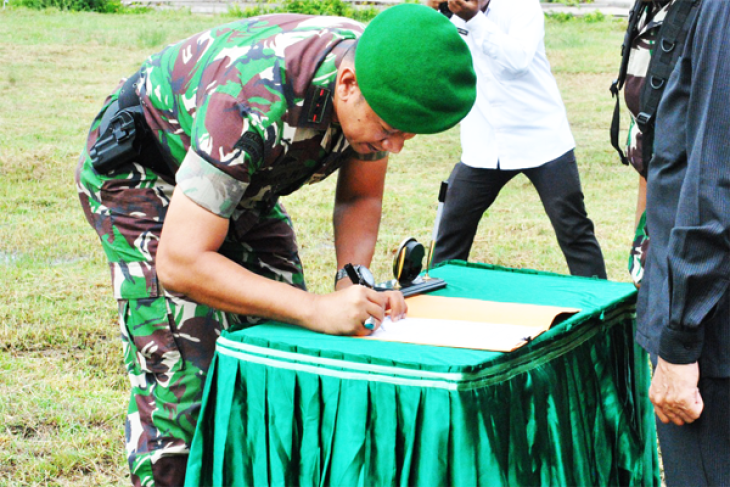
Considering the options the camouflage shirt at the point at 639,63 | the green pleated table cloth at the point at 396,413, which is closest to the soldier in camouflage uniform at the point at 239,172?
the green pleated table cloth at the point at 396,413

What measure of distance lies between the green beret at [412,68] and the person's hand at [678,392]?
2.09 ft

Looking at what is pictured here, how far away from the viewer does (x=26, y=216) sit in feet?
19.1

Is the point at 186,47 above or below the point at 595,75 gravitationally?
above

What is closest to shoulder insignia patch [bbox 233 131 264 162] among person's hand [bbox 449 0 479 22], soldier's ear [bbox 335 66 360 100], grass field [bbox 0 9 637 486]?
soldier's ear [bbox 335 66 360 100]

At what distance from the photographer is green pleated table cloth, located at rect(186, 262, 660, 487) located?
1.61 metres

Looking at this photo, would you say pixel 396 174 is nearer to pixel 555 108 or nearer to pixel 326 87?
pixel 555 108

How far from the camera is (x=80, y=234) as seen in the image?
5.49 meters

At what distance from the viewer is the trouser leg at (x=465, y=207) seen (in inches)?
149

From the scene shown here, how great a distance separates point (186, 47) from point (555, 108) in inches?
90.3

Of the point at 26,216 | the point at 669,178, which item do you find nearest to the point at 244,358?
the point at 669,178

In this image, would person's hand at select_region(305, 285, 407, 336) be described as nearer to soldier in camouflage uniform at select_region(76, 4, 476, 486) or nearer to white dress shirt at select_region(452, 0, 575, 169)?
soldier in camouflage uniform at select_region(76, 4, 476, 486)

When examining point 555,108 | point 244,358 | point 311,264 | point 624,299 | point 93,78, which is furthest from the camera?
point 93,78

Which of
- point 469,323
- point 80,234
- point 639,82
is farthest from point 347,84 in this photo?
point 80,234

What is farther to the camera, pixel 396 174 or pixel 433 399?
pixel 396 174
